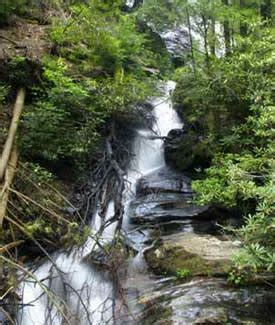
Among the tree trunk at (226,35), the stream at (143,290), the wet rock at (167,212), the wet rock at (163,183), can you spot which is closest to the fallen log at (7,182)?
the stream at (143,290)

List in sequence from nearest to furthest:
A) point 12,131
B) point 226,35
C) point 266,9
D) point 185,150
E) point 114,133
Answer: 1. point 12,131
2. point 114,133
3. point 185,150
4. point 226,35
5. point 266,9

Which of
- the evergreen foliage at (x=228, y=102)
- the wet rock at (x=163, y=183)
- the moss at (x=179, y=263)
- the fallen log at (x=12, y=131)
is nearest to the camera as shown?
the moss at (x=179, y=263)

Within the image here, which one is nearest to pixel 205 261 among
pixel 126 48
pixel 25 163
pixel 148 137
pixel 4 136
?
pixel 25 163

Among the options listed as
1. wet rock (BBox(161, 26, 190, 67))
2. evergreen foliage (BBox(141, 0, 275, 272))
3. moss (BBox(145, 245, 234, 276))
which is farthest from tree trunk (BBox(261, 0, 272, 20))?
moss (BBox(145, 245, 234, 276))

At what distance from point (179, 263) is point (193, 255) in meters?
0.23

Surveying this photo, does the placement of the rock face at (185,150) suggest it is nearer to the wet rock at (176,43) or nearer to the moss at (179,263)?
the moss at (179,263)

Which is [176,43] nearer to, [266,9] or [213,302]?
[266,9]

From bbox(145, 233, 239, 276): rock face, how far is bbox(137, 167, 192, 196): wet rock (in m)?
2.17

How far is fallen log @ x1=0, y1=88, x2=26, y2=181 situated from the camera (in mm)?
6468

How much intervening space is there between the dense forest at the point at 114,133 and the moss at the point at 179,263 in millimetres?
29

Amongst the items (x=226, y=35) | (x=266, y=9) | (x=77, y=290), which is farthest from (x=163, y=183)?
(x=266, y=9)

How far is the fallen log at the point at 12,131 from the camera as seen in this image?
6468 mm

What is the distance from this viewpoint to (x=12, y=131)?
7223mm

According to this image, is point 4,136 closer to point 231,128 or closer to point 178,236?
point 178,236
